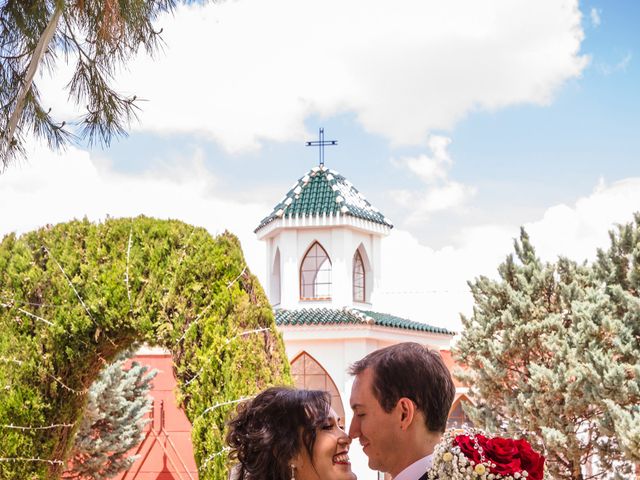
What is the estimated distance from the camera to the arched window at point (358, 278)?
2189cm

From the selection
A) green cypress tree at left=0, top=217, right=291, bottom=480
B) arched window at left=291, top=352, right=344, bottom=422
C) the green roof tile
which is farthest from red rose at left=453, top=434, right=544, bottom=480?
arched window at left=291, top=352, right=344, bottom=422

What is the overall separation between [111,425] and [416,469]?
14.2 meters

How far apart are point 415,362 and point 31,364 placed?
6890mm

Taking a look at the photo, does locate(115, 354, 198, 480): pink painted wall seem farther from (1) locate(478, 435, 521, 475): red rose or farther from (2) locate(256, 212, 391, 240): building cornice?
(1) locate(478, 435, 521, 475): red rose

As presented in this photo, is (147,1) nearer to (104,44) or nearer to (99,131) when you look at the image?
(104,44)

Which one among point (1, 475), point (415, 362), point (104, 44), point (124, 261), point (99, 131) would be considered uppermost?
point (104, 44)

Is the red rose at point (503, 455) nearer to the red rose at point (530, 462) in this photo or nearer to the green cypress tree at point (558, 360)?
the red rose at point (530, 462)

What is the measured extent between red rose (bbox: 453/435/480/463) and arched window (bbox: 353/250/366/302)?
19.7m

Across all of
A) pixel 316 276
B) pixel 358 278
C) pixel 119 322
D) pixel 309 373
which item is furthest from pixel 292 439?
pixel 358 278

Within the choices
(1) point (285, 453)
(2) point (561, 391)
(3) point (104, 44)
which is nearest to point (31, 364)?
(3) point (104, 44)

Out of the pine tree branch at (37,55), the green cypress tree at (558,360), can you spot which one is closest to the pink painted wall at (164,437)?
the green cypress tree at (558,360)

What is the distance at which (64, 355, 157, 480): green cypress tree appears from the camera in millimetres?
15047

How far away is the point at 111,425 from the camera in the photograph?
15.6 m

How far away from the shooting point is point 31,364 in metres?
8.41
